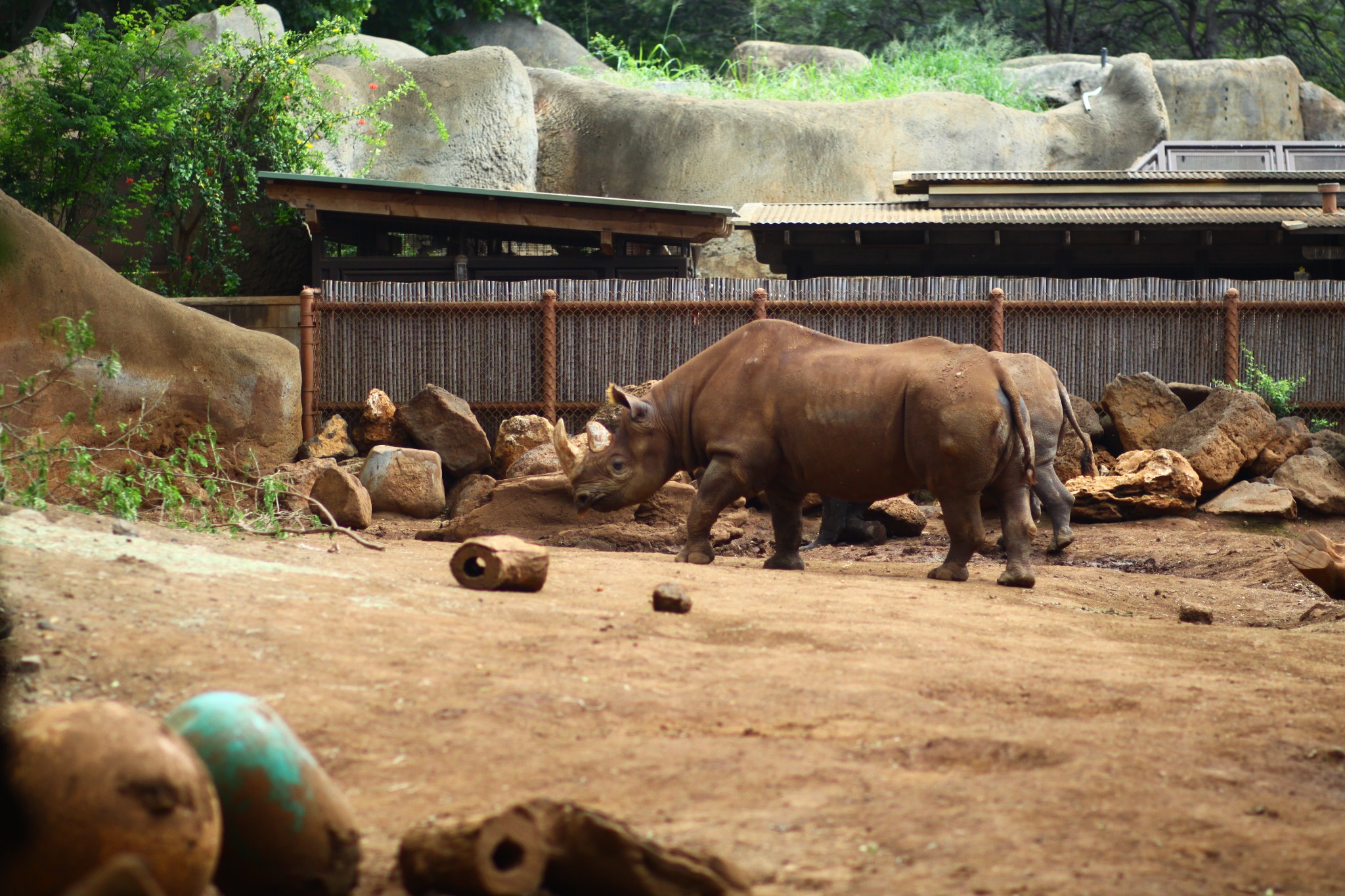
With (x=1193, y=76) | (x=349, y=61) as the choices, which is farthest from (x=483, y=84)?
(x=1193, y=76)

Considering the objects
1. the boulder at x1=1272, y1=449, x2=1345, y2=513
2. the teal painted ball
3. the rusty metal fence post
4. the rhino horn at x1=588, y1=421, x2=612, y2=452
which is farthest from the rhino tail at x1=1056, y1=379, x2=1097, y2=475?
the teal painted ball

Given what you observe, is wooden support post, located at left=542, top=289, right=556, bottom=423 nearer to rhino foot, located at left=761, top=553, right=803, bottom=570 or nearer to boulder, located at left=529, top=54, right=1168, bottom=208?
rhino foot, located at left=761, top=553, right=803, bottom=570

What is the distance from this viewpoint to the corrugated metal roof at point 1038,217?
1423cm

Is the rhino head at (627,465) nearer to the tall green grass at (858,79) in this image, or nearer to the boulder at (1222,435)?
the boulder at (1222,435)

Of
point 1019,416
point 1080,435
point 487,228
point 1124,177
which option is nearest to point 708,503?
point 1019,416

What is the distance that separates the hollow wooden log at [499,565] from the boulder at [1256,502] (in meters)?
7.59

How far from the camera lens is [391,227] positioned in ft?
51.3

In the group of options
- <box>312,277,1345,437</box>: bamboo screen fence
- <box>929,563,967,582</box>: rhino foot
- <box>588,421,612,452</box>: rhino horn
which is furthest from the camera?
<box>312,277,1345,437</box>: bamboo screen fence

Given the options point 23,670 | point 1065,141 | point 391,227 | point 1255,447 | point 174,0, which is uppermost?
point 174,0

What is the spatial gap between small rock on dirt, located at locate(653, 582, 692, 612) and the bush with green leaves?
38.2 feet

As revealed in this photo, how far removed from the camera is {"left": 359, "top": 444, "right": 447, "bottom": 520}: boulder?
10.7 m

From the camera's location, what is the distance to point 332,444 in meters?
12.0

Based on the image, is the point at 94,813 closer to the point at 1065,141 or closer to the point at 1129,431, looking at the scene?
the point at 1129,431

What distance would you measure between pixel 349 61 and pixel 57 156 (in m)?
5.89
